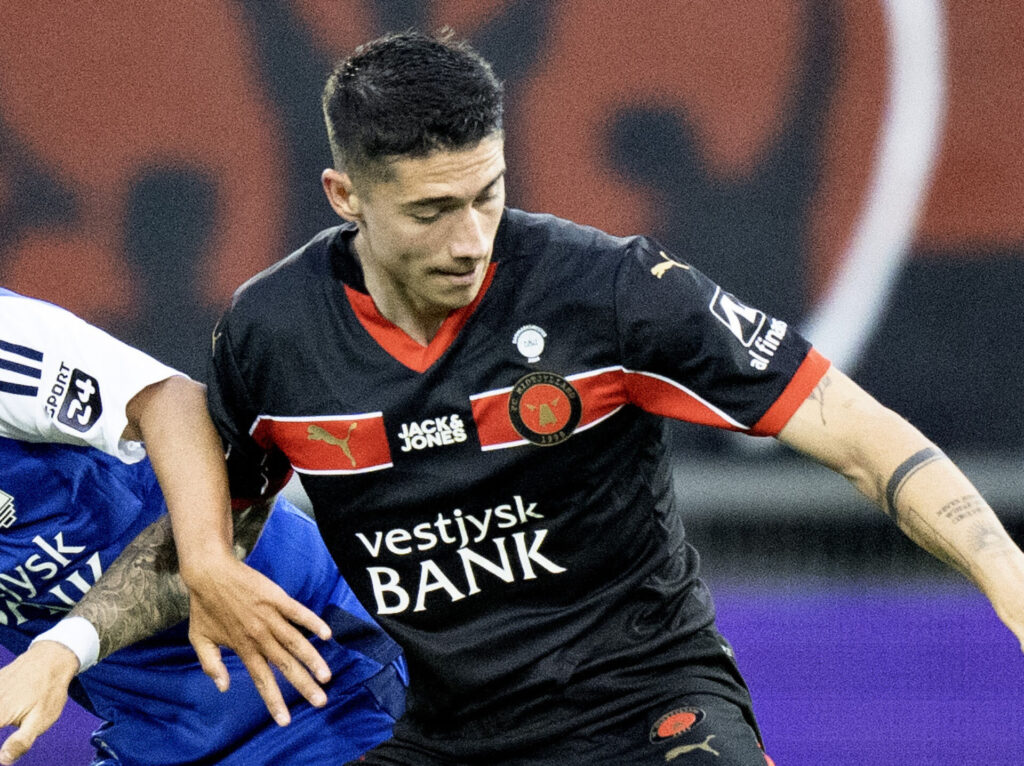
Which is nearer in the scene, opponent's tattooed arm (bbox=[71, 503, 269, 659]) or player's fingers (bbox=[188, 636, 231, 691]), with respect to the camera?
player's fingers (bbox=[188, 636, 231, 691])

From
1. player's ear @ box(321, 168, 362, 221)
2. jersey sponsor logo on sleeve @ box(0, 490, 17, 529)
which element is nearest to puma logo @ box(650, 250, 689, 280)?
player's ear @ box(321, 168, 362, 221)

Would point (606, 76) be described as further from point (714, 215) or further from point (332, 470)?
point (332, 470)

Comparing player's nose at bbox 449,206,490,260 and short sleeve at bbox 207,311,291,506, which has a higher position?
player's nose at bbox 449,206,490,260

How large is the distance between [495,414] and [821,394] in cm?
54

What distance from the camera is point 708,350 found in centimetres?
230

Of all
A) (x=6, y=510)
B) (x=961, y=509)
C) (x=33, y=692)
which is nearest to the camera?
(x=961, y=509)

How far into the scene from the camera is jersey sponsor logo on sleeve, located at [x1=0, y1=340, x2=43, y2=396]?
257 cm

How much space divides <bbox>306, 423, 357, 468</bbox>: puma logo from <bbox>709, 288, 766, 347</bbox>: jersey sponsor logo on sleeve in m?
0.65

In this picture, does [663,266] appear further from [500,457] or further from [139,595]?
[139,595]

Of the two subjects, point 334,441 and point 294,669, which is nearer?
point 294,669

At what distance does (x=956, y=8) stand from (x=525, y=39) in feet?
5.04

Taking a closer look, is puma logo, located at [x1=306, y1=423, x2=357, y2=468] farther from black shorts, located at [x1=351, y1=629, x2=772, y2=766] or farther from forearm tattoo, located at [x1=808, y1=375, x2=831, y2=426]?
forearm tattoo, located at [x1=808, y1=375, x2=831, y2=426]

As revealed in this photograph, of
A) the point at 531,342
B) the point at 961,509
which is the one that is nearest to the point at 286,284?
the point at 531,342

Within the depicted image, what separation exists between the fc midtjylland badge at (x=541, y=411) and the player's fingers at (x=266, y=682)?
574 mm
